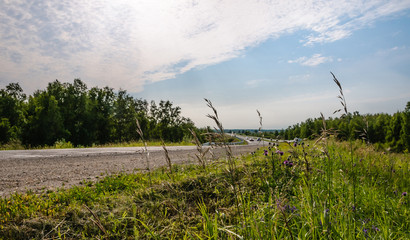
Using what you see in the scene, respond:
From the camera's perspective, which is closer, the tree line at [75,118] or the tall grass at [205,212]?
the tall grass at [205,212]

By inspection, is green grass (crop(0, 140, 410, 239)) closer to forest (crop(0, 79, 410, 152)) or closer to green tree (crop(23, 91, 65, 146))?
forest (crop(0, 79, 410, 152))

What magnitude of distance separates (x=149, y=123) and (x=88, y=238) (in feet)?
126

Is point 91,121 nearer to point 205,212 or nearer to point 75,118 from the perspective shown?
point 75,118

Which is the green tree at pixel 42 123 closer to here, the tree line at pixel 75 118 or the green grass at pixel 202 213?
the tree line at pixel 75 118

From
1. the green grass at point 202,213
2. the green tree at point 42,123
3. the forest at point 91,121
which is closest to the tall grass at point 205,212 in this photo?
the green grass at point 202,213

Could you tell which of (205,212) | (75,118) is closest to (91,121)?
(75,118)

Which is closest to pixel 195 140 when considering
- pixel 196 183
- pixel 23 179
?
pixel 196 183

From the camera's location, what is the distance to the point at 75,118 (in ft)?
108

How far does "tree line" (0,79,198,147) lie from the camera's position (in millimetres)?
26203

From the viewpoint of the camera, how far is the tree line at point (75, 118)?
2620cm

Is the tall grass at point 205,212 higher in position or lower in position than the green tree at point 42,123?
lower

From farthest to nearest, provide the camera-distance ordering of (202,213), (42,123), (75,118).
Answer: (75,118) → (42,123) → (202,213)

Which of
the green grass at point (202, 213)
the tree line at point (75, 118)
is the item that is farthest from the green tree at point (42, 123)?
the green grass at point (202, 213)

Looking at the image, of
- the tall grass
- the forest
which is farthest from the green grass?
the forest
